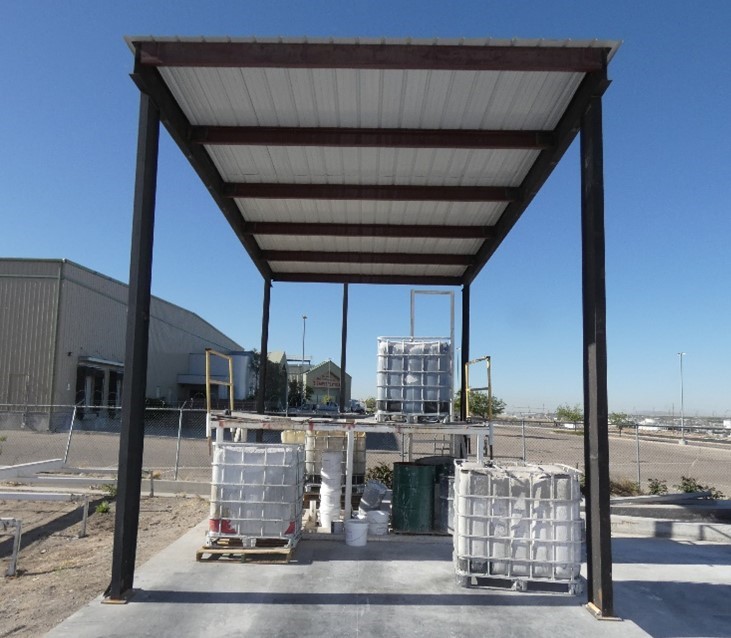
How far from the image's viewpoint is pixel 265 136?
9.44m

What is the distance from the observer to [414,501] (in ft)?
34.7

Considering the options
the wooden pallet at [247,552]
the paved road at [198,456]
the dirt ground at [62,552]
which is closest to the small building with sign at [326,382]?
the paved road at [198,456]

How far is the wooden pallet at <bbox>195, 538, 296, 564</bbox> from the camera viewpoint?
28.7 ft

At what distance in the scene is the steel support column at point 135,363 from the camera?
279 inches

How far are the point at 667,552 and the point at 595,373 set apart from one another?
4.93 metres

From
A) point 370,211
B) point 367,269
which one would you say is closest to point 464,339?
point 367,269

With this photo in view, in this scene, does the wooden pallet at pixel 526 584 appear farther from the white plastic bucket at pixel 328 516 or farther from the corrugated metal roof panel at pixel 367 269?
the corrugated metal roof panel at pixel 367 269

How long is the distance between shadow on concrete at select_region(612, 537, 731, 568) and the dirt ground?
23.7 ft

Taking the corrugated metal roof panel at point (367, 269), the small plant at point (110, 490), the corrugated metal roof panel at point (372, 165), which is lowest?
the small plant at point (110, 490)

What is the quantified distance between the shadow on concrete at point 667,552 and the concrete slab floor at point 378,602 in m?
0.06

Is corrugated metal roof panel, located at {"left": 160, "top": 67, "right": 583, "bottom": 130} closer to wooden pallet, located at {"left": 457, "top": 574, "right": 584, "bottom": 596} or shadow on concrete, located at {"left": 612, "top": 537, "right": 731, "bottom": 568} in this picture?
wooden pallet, located at {"left": 457, "top": 574, "right": 584, "bottom": 596}

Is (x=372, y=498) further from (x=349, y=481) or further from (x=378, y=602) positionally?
(x=378, y=602)

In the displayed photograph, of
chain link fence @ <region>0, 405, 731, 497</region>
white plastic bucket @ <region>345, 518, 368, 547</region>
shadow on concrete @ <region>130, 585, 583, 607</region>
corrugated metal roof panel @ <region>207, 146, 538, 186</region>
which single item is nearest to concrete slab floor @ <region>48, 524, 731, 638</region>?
shadow on concrete @ <region>130, 585, 583, 607</region>

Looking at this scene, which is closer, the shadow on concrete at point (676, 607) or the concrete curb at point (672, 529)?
the shadow on concrete at point (676, 607)
